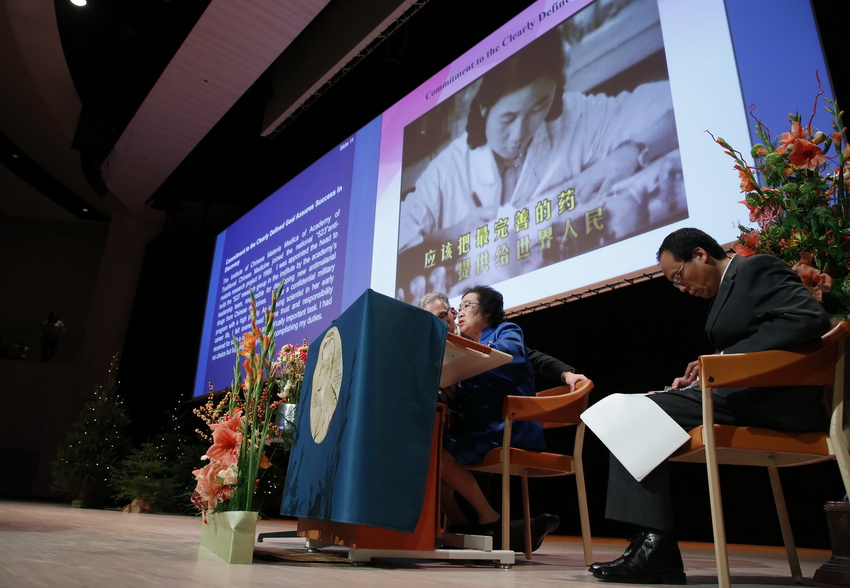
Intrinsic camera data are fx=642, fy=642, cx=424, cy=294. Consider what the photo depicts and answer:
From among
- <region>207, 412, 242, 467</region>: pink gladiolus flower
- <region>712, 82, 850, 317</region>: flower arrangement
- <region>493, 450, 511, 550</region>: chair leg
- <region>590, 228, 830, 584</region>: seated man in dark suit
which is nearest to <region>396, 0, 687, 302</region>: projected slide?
<region>712, 82, 850, 317</region>: flower arrangement

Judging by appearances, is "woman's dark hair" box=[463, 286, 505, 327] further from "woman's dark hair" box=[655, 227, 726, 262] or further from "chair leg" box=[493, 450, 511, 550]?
"woman's dark hair" box=[655, 227, 726, 262]

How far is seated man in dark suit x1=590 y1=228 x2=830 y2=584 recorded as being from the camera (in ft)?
5.04

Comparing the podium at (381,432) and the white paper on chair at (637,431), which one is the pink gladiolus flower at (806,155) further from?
the podium at (381,432)

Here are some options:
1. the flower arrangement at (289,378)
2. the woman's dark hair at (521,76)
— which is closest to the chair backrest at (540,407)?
the flower arrangement at (289,378)

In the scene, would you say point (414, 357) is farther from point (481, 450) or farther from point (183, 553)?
point (183, 553)


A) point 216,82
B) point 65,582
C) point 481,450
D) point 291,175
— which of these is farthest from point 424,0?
point 65,582

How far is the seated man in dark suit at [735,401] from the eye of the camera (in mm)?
1536

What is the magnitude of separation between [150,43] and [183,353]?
14.2 feet

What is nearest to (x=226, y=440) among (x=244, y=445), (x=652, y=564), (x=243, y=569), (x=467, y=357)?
(x=244, y=445)

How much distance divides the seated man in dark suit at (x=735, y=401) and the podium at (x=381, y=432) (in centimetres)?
52

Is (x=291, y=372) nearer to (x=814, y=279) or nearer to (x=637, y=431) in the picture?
(x=637, y=431)

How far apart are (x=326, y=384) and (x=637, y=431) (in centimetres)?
95

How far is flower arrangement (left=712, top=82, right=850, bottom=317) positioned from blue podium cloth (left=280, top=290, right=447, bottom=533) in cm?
107

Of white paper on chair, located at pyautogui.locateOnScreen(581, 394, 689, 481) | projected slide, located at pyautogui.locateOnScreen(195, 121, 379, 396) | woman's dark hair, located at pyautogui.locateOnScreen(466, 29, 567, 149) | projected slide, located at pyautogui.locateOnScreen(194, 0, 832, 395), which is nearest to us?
white paper on chair, located at pyautogui.locateOnScreen(581, 394, 689, 481)
